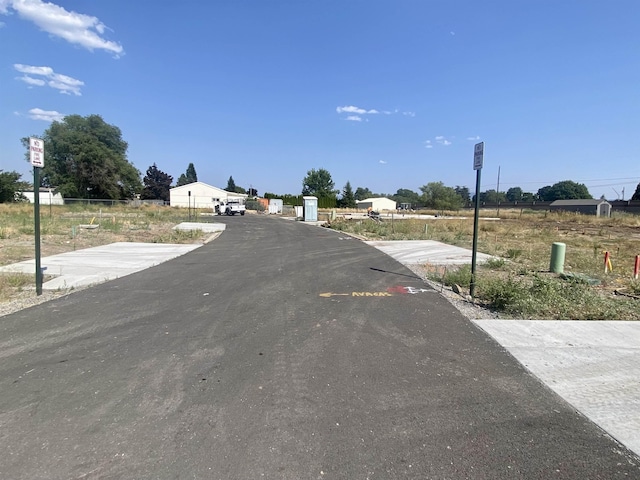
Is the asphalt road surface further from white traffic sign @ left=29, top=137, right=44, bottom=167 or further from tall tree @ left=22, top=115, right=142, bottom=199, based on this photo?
tall tree @ left=22, top=115, right=142, bottom=199

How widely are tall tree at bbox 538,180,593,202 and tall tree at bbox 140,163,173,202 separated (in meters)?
149

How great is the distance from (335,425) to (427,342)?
234cm

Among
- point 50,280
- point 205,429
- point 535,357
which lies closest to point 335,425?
point 205,429

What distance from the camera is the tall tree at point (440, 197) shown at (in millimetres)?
104594

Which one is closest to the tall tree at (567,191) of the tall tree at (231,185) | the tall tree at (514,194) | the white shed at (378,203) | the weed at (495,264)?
the tall tree at (514,194)

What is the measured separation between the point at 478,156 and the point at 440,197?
105 metres

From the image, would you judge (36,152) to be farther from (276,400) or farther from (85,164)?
(85,164)

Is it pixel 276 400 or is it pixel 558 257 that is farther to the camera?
pixel 558 257

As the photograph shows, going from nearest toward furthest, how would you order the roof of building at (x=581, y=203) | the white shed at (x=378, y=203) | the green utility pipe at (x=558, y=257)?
the green utility pipe at (x=558, y=257), the roof of building at (x=581, y=203), the white shed at (x=378, y=203)

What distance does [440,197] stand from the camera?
106938 mm

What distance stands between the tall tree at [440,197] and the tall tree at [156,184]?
248 ft

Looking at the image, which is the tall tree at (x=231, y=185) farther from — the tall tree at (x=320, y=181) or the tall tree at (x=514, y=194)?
the tall tree at (x=514, y=194)

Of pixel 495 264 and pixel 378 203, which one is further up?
pixel 378 203

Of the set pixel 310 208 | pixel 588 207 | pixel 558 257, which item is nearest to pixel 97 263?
pixel 558 257
